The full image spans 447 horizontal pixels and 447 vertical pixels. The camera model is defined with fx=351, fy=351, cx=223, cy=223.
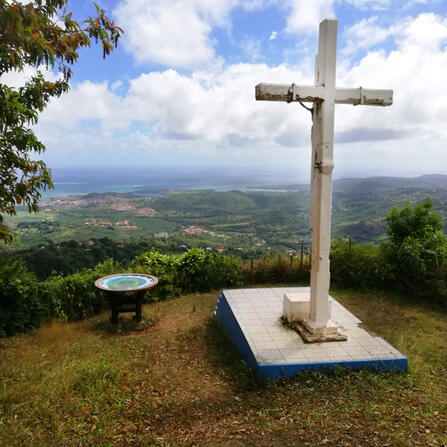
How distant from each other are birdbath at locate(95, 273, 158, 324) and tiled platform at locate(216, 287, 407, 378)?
1.76 metres

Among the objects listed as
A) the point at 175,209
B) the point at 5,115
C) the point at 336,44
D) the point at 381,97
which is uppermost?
the point at 336,44

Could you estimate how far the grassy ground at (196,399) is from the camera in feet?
10.9

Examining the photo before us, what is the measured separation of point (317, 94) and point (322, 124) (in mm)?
408

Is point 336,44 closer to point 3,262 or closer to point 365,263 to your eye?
point 365,263

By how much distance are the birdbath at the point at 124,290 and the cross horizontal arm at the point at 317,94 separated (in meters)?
4.16

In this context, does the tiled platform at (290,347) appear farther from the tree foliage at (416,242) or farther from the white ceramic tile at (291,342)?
the tree foliage at (416,242)

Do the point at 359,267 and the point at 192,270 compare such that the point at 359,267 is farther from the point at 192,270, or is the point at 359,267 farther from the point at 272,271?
the point at 192,270

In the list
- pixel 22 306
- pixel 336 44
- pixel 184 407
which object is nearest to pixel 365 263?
pixel 336 44

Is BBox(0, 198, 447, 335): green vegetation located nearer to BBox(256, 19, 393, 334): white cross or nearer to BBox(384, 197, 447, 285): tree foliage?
BBox(384, 197, 447, 285): tree foliage

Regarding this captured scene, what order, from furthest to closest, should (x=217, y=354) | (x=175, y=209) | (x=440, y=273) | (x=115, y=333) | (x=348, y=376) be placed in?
(x=175, y=209) < (x=440, y=273) < (x=115, y=333) < (x=217, y=354) < (x=348, y=376)

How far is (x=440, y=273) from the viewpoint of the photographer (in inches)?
312

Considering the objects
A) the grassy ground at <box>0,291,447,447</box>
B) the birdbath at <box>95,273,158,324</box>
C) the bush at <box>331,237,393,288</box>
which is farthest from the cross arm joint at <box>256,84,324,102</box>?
the bush at <box>331,237,393,288</box>

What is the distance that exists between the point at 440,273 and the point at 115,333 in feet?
23.3

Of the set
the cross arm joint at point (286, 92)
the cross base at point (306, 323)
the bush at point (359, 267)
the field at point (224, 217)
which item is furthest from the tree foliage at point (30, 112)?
the field at point (224, 217)
